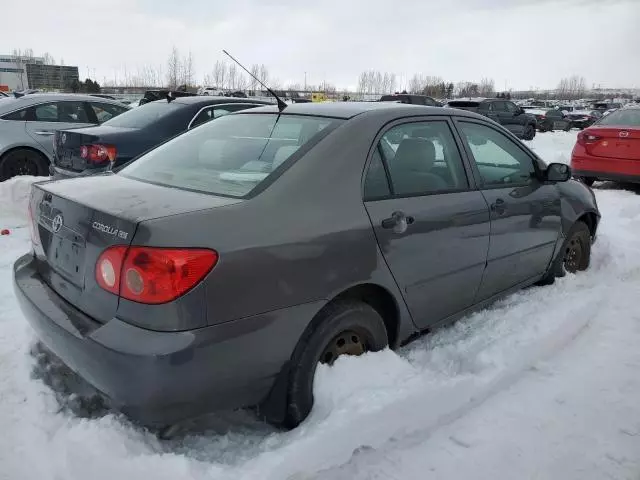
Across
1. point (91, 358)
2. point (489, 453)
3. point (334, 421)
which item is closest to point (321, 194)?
point (334, 421)

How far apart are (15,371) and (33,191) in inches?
38.4

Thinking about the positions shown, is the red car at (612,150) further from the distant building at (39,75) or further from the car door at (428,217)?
the distant building at (39,75)

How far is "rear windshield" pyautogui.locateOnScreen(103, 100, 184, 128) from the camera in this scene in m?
6.34

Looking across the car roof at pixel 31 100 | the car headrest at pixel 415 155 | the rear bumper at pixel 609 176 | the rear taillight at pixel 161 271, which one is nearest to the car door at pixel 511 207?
the car headrest at pixel 415 155

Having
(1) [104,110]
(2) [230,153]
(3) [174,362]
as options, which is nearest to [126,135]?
(2) [230,153]

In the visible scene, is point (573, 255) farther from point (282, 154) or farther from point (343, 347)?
point (282, 154)

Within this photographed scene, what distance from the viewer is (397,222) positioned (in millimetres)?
2785

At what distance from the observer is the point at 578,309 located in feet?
12.9

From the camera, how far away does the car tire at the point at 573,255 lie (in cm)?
447

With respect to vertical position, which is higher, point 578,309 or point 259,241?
point 259,241

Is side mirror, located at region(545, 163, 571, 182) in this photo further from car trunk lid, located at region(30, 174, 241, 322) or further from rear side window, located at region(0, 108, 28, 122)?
rear side window, located at region(0, 108, 28, 122)

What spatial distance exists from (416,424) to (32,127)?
7.82 meters

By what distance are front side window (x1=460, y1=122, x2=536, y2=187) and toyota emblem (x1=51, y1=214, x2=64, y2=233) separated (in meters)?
2.45

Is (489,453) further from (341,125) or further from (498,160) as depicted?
(498,160)
